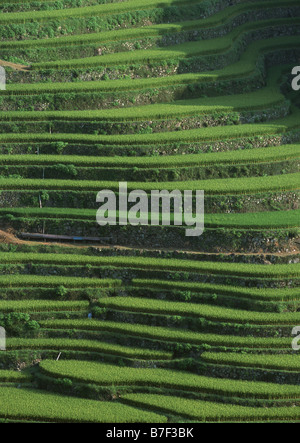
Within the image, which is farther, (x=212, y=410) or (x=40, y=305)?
(x=40, y=305)

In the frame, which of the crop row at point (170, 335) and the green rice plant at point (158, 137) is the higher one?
the green rice plant at point (158, 137)

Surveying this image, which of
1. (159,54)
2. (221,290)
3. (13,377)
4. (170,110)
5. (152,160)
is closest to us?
(13,377)

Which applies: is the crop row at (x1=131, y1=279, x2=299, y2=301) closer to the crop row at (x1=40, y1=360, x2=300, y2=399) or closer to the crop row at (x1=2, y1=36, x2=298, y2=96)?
the crop row at (x1=40, y1=360, x2=300, y2=399)

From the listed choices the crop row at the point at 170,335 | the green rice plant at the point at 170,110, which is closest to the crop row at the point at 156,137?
the green rice plant at the point at 170,110

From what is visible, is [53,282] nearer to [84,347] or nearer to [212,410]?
[84,347]

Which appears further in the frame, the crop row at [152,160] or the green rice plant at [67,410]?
the crop row at [152,160]

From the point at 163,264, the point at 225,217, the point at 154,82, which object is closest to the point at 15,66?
the point at 154,82

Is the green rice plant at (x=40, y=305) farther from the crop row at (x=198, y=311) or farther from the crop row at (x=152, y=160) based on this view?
the crop row at (x=152, y=160)

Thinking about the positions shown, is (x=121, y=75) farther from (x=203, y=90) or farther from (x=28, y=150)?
(x=28, y=150)
